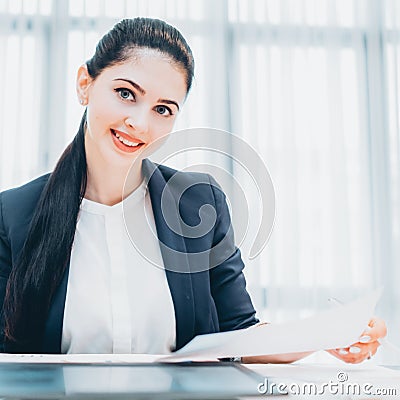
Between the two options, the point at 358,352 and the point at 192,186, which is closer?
the point at 358,352

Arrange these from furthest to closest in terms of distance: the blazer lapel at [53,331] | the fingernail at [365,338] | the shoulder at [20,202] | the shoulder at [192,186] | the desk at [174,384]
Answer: the shoulder at [192,186]
the shoulder at [20,202]
the blazer lapel at [53,331]
the fingernail at [365,338]
the desk at [174,384]

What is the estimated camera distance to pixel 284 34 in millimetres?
3064

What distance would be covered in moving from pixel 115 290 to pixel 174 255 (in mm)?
124

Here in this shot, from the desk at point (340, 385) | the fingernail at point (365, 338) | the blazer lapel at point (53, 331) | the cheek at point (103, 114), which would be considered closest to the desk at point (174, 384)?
the desk at point (340, 385)

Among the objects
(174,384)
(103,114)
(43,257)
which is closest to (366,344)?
(174,384)

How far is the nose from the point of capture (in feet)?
4.04

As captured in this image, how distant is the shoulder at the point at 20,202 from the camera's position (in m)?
1.19

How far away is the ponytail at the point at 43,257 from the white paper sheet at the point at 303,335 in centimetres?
42

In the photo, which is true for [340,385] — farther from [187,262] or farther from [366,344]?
[187,262]

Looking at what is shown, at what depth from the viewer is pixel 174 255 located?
3.91 feet

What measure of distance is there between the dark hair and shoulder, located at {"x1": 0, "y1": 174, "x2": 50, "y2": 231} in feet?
0.08

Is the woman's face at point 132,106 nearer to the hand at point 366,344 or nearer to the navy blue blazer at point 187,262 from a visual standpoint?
the navy blue blazer at point 187,262

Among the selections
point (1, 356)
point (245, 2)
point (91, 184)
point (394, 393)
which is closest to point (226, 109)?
point (245, 2)

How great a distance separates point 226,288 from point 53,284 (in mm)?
Result: 315
